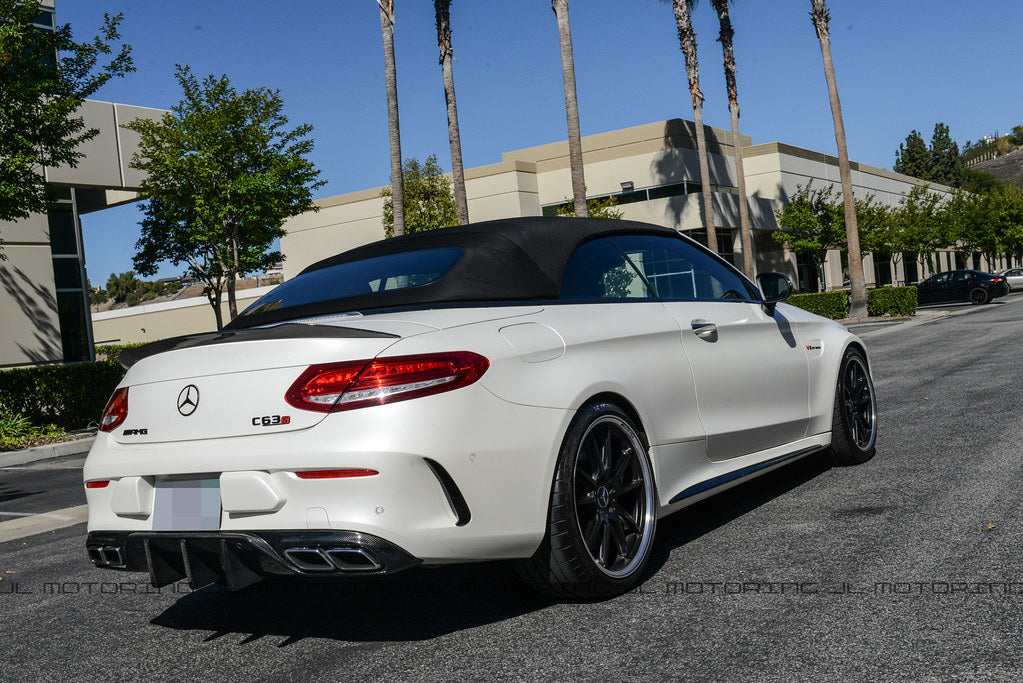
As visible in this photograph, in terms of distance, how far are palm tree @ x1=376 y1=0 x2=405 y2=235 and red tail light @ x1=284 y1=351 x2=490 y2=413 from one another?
2072 centimetres

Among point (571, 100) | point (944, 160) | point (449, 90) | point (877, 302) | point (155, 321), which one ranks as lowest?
point (877, 302)

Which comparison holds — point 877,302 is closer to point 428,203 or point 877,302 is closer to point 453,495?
point 428,203

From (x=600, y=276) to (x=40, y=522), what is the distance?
5.10 metres

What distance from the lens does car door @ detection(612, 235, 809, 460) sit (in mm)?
4445

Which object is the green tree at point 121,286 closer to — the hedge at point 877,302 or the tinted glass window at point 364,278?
Result: the hedge at point 877,302

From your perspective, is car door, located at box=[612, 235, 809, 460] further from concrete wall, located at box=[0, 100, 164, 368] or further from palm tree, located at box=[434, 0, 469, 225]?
palm tree, located at box=[434, 0, 469, 225]

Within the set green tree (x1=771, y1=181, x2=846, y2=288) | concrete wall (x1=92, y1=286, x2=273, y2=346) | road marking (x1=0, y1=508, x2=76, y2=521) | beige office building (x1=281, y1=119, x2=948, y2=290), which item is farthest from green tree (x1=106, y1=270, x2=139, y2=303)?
road marking (x1=0, y1=508, x2=76, y2=521)

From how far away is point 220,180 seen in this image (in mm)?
24156

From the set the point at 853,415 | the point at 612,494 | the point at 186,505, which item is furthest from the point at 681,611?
the point at 853,415

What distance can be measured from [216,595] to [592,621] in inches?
74.7

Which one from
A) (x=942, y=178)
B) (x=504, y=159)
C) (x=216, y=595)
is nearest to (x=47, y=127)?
(x=216, y=595)

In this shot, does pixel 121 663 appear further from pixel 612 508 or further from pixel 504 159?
pixel 504 159

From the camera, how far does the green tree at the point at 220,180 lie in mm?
22797

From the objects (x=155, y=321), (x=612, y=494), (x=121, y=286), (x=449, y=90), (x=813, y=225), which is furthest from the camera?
(x=121, y=286)
